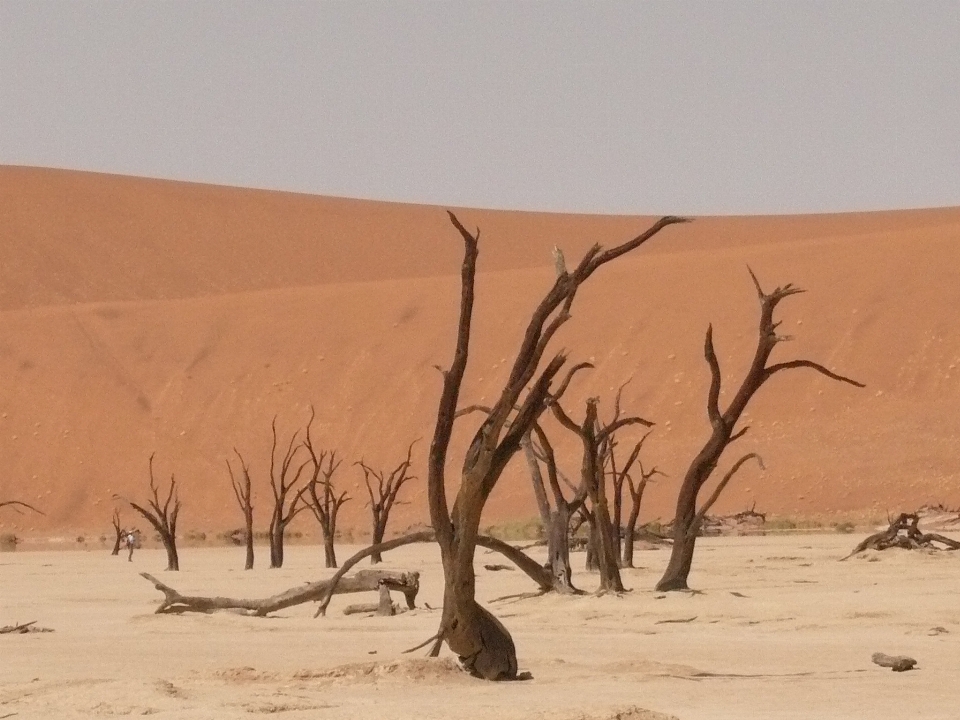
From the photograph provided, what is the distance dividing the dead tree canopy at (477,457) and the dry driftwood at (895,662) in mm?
2138

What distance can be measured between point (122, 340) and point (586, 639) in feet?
161

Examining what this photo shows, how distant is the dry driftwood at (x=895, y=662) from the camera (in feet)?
32.1

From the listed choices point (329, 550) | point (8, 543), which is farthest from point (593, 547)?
point (8, 543)

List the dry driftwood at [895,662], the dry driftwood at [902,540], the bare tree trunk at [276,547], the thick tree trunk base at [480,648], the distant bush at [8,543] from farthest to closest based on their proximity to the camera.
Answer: the distant bush at [8,543] < the bare tree trunk at [276,547] < the dry driftwood at [902,540] < the dry driftwood at [895,662] < the thick tree trunk base at [480,648]

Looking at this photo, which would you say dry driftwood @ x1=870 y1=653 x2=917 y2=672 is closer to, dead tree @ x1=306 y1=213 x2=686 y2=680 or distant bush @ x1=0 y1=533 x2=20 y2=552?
dead tree @ x1=306 y1=213 x2=686 y2=680

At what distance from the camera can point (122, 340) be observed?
5969 cm

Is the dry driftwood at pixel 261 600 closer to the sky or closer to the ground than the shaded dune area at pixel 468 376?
closer to the ground

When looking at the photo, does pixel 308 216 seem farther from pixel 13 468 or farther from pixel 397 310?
pixel 13 468

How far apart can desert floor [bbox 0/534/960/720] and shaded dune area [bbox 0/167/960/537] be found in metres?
24.3

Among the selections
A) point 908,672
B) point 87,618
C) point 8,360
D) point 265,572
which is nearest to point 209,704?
point 908,672

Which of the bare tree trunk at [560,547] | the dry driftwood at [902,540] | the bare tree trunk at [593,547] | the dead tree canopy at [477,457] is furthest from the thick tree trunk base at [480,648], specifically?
the dry driftwood at [902,540]

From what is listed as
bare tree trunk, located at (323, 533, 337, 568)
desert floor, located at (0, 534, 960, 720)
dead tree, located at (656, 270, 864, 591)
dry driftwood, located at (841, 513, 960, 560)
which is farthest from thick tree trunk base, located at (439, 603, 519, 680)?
bare tree trunk, located at (323, 533, 337, 568)

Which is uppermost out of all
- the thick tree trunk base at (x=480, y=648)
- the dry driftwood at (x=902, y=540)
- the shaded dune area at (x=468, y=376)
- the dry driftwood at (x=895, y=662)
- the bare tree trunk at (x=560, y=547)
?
the shaded dune area at (x=468, y=376)

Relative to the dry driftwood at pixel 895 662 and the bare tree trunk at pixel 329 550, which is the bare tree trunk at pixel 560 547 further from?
the bare tree trunk at pixel 329 550
